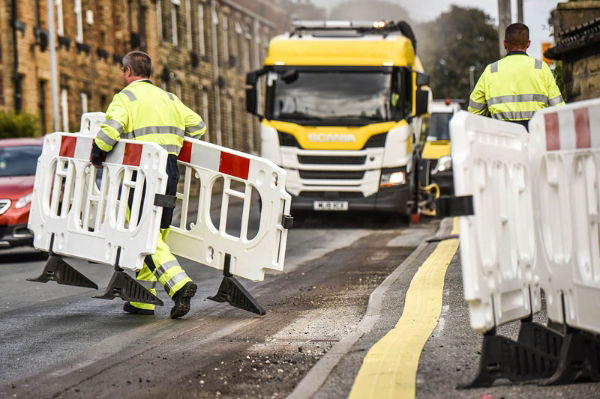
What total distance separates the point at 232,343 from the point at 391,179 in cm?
1456

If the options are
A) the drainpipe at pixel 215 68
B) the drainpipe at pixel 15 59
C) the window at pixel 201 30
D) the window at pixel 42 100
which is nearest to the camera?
the drainpipe at pixel 15 59

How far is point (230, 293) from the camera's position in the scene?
403 inches

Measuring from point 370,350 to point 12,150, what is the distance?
41.9 feet

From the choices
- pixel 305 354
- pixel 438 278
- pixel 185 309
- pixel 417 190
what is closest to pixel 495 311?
pixel 305 354

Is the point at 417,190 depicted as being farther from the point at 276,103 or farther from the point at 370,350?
the point at 370,350

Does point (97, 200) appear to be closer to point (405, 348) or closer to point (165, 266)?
point (165, 266)

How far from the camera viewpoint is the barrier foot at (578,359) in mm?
6359

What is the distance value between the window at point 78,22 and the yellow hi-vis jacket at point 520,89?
34782 mm

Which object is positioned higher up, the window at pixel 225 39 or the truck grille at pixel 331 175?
the window at pixel 225 39

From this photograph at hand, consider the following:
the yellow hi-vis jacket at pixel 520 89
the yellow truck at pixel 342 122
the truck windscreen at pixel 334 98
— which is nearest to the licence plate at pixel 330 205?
the yellow truck at pixel 342 122

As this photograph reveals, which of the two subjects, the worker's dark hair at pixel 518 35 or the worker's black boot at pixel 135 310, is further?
the worker's black boot at pixel 135 310

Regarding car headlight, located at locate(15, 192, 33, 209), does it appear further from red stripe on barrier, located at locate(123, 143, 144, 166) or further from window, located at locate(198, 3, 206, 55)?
window, located at locate(198, 3, 206, 55)

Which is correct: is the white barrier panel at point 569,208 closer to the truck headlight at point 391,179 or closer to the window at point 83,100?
the truck headlight at point 391,179

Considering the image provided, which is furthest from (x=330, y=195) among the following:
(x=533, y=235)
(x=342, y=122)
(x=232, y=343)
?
(x=533, y=235)
